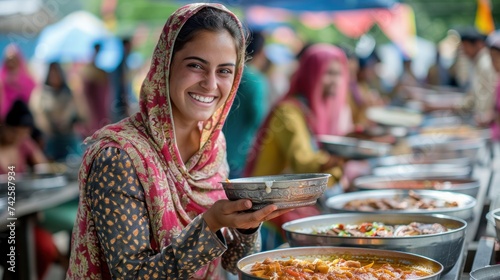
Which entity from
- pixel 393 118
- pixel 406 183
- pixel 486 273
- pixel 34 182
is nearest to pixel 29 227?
pixel 34 182

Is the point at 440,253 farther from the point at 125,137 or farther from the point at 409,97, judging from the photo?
the point at 409,97

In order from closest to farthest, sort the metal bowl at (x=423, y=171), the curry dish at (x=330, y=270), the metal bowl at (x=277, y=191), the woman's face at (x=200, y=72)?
the metal bowl at (x=277, y=191), the curry dish at (x=330, y=270), the woman's face at (x=200, y=72), the metal bowl at (x=423, y=171)

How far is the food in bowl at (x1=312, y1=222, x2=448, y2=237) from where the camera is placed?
2219 mm

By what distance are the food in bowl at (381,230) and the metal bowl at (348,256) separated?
180mm

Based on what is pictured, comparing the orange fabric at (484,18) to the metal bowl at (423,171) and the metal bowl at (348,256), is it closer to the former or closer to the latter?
the metal bowl at (423,171)

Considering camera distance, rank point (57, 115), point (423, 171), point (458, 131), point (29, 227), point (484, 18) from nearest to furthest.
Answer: point (423, 171) → point (29, 227) → point (458, 131) → point (57, 115) → point (484, 18)

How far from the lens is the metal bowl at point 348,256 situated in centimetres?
184

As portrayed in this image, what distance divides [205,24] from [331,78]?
2765mm

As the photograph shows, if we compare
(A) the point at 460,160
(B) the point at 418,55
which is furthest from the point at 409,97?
(B) the point at 418,55

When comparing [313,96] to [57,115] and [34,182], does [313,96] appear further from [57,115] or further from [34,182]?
[57,115]

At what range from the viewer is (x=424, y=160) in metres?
4.56

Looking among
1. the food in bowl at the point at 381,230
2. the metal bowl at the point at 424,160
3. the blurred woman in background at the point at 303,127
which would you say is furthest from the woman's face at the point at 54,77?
the food in bowl at the point at 381,230

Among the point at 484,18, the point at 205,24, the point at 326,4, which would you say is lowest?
the point at 205,24

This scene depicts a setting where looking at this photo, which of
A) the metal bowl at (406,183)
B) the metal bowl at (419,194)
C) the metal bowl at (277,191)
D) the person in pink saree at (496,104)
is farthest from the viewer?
the person in pink saree at (496,104)
